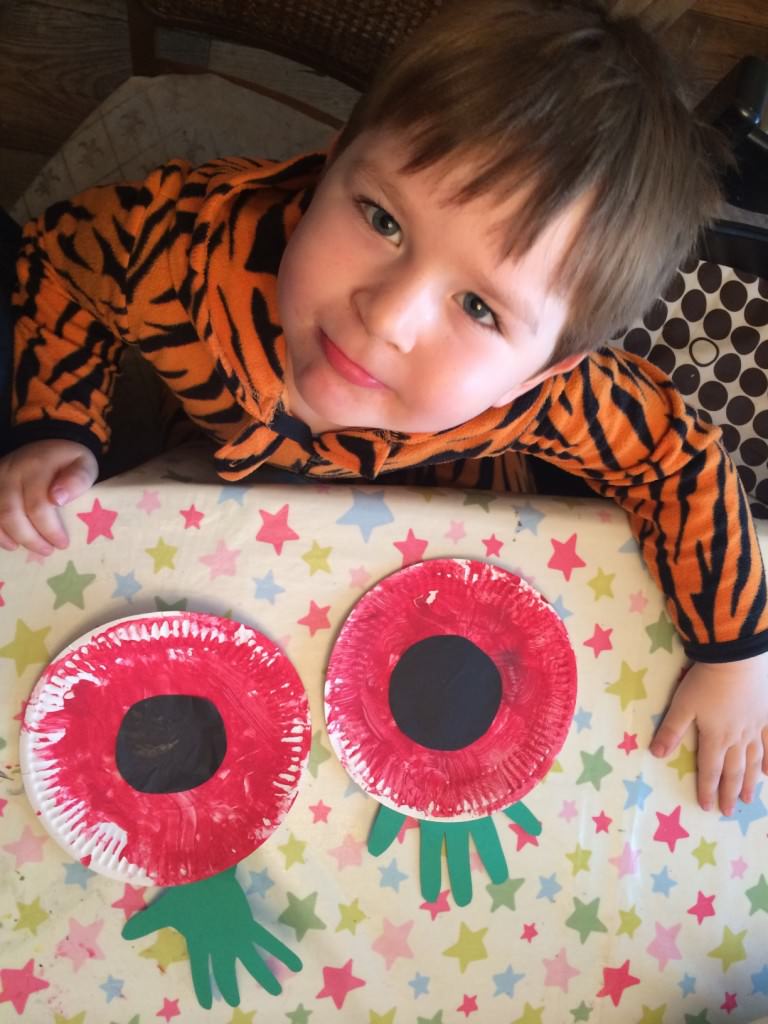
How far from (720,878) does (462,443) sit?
17.0 inches

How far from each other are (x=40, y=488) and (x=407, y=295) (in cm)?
33

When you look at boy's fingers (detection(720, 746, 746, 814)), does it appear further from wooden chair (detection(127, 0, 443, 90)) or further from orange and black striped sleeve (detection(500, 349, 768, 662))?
wooden chair (detection(127, 0, 443, 90))

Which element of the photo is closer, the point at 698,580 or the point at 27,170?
the point at 698,580

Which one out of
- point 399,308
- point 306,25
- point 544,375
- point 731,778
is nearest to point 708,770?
point 731,778

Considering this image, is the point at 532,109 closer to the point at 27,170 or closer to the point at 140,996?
the point at 140,996

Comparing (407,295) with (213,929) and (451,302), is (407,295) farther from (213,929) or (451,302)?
(213,929)

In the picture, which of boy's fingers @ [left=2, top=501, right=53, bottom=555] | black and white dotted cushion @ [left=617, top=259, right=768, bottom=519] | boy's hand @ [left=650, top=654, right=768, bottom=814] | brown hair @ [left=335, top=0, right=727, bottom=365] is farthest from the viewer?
black and white dotted cushion @ [left=617, top=259, right=768, bottom=519]

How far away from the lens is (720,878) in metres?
0.72

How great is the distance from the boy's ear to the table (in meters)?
0.10

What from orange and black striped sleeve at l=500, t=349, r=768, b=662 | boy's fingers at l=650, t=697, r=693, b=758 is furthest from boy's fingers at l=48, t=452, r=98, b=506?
boy's fingers at l=650, t=697, r=693, b=758

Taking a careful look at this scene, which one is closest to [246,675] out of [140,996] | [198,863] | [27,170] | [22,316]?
[198,863]

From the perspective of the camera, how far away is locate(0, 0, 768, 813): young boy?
0.51 meters

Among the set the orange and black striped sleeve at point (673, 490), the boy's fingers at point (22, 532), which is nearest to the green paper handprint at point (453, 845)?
the orange and black striped sleeve at point (673, 490)

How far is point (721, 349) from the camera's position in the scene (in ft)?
2.85
